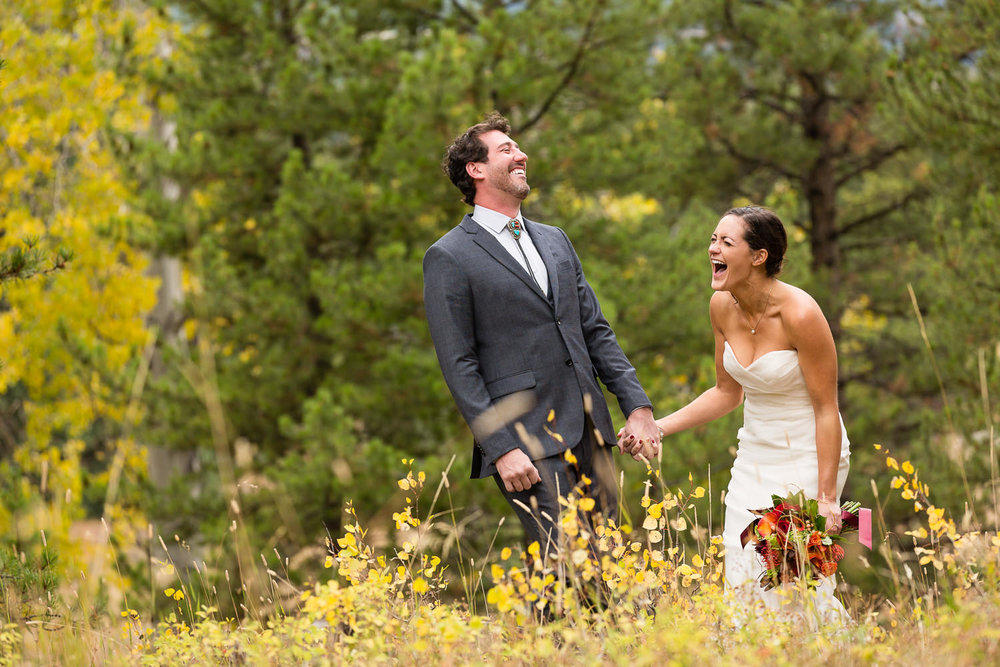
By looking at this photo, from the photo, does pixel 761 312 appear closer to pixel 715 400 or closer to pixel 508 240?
pixel 715 400

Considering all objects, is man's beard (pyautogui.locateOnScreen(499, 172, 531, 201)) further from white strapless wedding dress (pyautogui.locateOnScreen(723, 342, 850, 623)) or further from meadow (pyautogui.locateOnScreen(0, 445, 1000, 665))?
meadow (pyautogui.locateOnScreen(0, 445, 1000, 665))

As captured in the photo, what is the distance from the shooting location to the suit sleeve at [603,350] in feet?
10.5

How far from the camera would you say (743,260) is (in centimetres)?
298

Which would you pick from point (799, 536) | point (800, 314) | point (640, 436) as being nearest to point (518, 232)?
point (640, 436)

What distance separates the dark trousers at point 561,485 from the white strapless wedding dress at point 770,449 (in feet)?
1.36

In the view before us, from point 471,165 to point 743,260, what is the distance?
3.28 feet

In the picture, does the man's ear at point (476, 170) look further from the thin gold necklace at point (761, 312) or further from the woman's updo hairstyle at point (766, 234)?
the thin gold necklace at point (761, 312)

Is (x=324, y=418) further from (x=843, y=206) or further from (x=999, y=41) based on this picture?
(x=843, y=206)

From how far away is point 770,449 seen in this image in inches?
119

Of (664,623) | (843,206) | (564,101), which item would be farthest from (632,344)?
(664,623)

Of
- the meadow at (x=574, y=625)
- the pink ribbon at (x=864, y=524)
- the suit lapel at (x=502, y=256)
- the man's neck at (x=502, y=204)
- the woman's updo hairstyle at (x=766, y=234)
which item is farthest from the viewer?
the man's neck at (x=502, y=204)

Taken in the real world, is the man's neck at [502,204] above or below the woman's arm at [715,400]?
above

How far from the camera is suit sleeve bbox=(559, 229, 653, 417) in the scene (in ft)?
10.5

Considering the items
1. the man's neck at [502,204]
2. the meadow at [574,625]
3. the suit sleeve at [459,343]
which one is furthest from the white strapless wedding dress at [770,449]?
the man's neck at [502,204]
